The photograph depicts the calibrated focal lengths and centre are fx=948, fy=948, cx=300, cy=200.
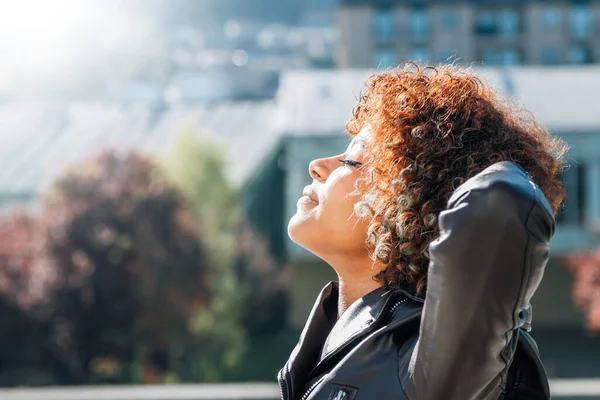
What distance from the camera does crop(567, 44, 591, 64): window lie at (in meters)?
50.5

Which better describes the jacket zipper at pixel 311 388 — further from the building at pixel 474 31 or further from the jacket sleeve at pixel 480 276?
the building at pixel 474 31

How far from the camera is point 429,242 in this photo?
1.48 m

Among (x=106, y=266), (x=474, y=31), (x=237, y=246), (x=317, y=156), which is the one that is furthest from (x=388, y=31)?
(x=106, y=266)

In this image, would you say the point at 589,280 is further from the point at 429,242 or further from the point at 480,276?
the point at 480,276

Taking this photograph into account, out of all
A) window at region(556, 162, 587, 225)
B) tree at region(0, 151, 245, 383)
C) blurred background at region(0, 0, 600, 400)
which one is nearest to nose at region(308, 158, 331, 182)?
blurred background at region(0, 0, 600, 400)

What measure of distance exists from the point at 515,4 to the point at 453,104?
51.3m

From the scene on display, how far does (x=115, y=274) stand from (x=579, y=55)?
1550 inches

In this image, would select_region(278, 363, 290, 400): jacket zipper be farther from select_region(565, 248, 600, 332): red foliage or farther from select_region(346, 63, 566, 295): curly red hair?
select_region(565, 248, 600, 332): red foliage

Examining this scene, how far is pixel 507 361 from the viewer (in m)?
1.29

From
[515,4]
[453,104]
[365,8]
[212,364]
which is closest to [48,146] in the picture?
[212,364]

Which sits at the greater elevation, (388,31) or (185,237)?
(388,31)

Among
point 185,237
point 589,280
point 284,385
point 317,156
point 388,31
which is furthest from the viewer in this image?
point 388,31

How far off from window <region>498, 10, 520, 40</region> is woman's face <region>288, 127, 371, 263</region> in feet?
165

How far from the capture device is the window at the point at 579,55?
1989 inches
